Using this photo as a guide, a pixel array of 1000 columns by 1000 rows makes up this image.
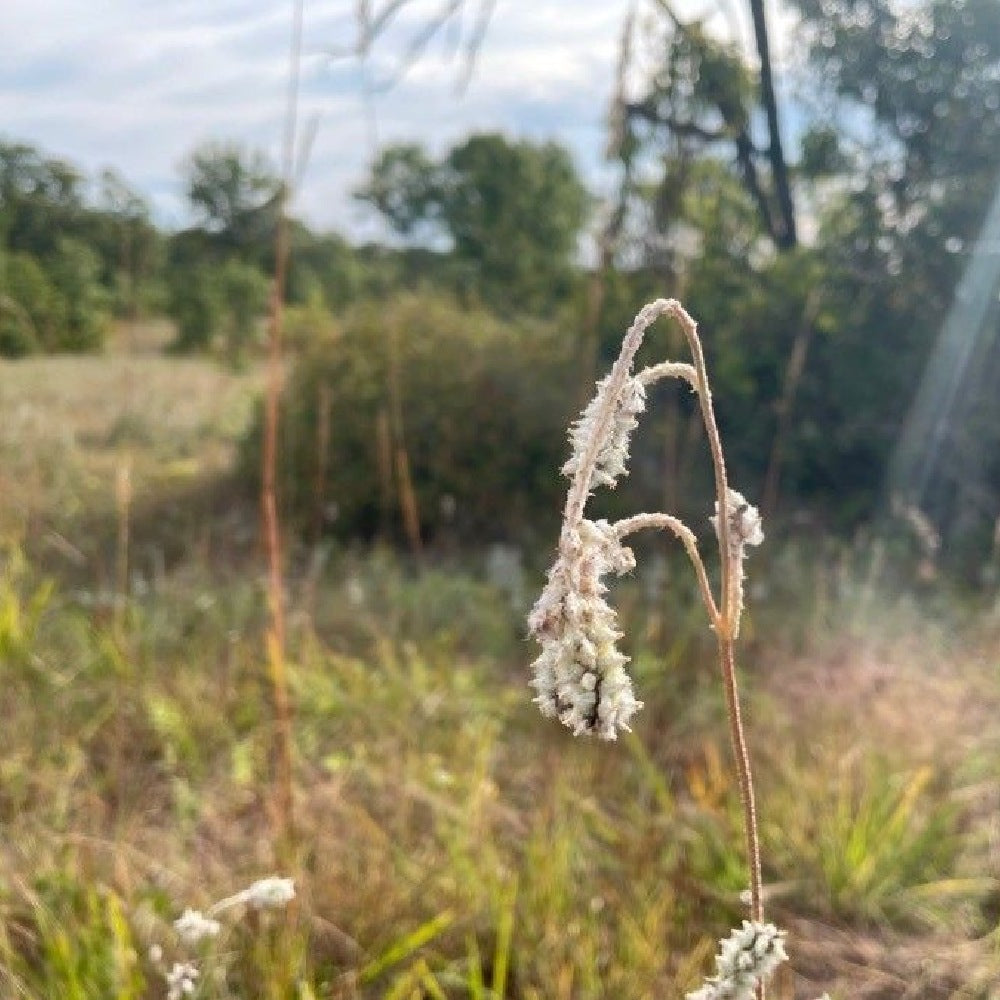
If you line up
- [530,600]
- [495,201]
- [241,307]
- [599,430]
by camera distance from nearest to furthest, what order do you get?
[599,430] < [530,600] < [241,307] < [495,201]

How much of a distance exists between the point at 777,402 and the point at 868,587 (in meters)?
1.49

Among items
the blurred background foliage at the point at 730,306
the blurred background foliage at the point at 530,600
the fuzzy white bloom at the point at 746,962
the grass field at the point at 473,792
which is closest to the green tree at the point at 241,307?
the blurred background foliage at the point at 530,600

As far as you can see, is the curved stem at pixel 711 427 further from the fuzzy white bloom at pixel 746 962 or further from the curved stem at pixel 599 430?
the fuzzy white bloom at pixel 746 962

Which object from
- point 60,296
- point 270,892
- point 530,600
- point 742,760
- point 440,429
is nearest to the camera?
point 742,760

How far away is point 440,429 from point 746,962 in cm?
519

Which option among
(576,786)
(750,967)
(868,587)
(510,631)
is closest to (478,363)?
(510,631)

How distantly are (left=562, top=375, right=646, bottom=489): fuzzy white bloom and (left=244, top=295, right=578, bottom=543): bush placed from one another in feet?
16.4

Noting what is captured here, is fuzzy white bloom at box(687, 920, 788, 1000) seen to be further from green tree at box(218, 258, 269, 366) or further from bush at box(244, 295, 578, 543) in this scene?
green tree at box(218, 258, 269, 366)

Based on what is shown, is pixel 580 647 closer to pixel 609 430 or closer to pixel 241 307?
pixel 609 430

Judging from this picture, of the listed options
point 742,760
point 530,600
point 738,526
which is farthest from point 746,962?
point 530,600

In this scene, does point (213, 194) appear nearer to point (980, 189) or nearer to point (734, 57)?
point (734, 57)

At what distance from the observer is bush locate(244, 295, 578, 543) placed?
229 inches

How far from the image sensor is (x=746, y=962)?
693mm

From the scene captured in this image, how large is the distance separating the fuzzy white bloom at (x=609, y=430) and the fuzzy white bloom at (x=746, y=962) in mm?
266
